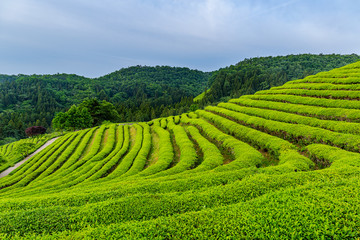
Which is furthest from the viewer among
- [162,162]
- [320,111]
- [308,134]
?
[320,111]

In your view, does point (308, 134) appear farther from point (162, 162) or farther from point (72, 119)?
point (72, 119)

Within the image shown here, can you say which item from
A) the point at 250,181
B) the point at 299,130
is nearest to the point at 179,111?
the point at 299,130

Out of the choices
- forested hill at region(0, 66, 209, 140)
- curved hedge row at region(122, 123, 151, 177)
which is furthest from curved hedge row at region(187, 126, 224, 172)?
forested hill at region(0, 66, 209, 140)

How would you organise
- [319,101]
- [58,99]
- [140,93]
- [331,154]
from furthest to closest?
[140,93], [58,99], [319,101], [331,154]

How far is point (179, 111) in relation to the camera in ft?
291

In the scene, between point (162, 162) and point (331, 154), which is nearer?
point (331, 154)

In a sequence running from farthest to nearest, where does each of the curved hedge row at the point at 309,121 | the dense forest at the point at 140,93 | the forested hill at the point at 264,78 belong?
1. the forested hill at the point at 264,78
2. the dense forest at the point at 140,93
3. the curved hedge row at the point at 309,121

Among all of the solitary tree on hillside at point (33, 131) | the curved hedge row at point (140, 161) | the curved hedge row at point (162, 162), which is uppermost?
the solitary tree on hillside at point (33, 131)

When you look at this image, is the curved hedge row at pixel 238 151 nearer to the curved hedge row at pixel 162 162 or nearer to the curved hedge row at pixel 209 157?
the curved hedge row at pixel 209 157

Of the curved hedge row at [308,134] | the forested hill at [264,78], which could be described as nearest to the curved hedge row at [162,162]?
the curved hedge row at [308,134]

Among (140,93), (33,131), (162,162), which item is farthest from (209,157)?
(140,93)

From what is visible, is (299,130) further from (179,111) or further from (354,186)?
(179,111)

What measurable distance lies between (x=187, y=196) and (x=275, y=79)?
398 ft

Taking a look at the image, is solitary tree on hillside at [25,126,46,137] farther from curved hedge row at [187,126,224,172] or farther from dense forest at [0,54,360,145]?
curved hedge row at [187,126,224,172]
